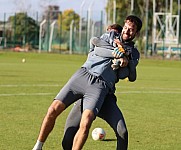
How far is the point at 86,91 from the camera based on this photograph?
27.6 feet

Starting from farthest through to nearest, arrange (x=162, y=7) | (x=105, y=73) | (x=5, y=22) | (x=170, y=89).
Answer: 1. (x=162, y=7)
2. (x=5, y=22)
3. (x=170, y=89)
4. (x=105, y=73)

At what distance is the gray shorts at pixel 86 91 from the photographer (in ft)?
27.2

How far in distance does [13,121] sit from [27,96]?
5135 millimetres

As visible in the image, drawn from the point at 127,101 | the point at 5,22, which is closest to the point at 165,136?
the point at 127,101

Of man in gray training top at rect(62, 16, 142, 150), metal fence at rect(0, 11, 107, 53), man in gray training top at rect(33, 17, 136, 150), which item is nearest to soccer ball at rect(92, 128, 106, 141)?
man in gray training top at rect(62, 16, 142, 150)

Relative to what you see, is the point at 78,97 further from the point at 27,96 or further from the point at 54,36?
the point at 54,36

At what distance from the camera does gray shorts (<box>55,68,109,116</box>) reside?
8281 mm

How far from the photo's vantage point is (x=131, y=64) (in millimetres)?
8484

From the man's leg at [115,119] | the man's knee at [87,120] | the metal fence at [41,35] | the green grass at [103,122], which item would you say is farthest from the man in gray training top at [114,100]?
the metal fence at [41,35]

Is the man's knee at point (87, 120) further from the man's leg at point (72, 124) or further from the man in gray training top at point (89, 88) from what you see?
the man's leg at point (72, 124)

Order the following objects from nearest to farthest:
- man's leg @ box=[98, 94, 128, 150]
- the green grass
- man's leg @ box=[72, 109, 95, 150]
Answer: man's leg @ box=[72, 109, 95, 150], man's leg @ box=[98, 94, 128, 150], the green grass

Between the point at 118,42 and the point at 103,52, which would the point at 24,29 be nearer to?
the point at 103,52

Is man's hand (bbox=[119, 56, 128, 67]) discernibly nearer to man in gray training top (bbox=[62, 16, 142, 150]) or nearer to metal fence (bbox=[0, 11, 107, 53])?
man in gray training top (bbox=[62, 16, 142, 150])

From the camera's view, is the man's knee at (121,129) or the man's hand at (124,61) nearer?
the man's hand at (124,61)
